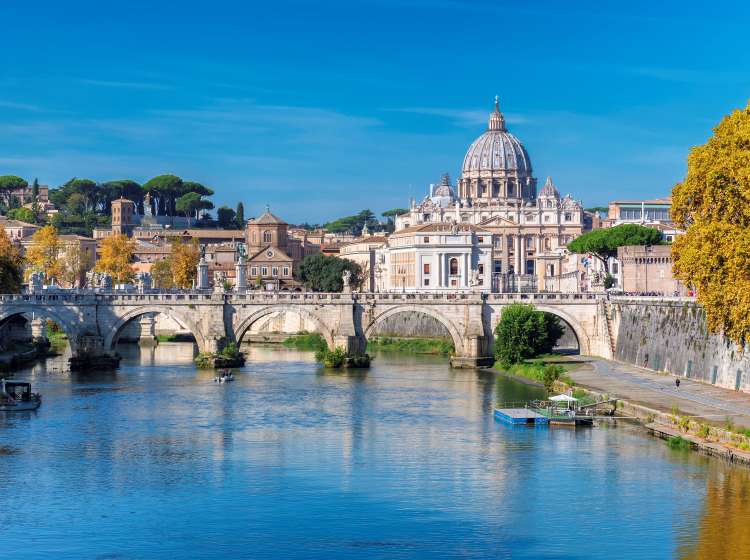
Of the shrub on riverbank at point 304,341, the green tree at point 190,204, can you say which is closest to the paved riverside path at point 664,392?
the shrub on riverbank at point 304,341

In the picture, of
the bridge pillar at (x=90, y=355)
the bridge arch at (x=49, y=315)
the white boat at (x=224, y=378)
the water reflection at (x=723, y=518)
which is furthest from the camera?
the bridge arch at (x=49, y=315)

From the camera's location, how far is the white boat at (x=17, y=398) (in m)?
45.8

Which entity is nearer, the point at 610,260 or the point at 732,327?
the point at 732,327

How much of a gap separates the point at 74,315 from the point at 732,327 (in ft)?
109

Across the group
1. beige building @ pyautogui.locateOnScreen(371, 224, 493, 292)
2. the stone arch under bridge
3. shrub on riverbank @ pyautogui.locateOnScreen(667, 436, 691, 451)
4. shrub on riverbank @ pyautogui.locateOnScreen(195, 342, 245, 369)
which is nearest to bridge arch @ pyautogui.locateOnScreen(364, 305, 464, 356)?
the stone arch under bridge

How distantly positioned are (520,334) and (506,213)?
297 ft

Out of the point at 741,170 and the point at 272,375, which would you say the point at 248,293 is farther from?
the point at 741,170

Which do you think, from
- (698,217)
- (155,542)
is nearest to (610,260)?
(698,217)

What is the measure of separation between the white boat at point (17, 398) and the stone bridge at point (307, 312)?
14.0 meters

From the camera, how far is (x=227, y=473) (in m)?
35.0

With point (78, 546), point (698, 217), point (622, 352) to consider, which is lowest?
point (78, 546)

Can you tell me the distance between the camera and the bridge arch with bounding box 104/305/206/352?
205ft

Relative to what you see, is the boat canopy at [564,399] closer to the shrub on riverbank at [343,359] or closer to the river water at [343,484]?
the river water at [343,484]

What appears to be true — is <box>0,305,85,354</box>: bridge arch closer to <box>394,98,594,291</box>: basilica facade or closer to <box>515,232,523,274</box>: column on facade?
<box>394,98,594,291</box>: basilica facade
